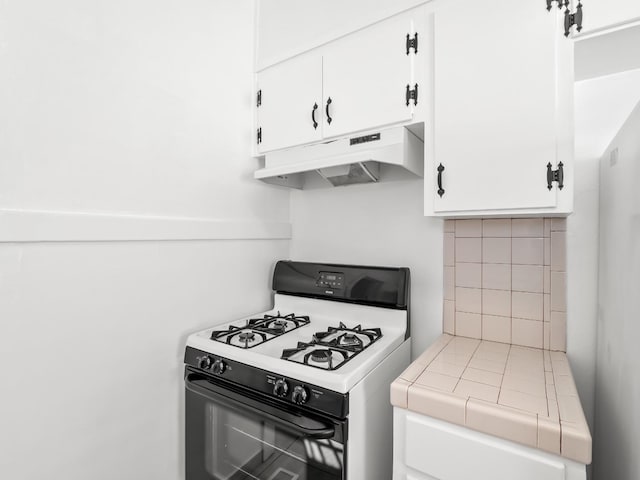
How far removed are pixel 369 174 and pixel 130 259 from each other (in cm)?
109

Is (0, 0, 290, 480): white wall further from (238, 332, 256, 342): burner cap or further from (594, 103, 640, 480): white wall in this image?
(594, 103, 640, 480): white wall

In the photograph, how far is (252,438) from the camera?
3.88 ft

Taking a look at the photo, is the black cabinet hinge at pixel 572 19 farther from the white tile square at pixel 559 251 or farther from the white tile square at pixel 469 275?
the white tile square at pixel 469 275

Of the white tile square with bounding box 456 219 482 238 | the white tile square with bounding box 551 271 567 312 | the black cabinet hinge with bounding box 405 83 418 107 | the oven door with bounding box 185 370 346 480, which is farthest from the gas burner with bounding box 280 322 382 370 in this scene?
the black cabinet hinge with bounding box 405 83 418 107

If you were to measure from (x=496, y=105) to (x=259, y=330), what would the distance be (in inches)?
50.3

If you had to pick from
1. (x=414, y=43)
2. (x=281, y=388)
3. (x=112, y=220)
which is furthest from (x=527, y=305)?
(x=112, y=220)

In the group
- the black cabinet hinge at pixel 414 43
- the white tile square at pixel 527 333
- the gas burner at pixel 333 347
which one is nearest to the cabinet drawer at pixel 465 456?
the gas burner at pixel 333 347

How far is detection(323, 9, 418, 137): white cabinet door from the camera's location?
1.30 m

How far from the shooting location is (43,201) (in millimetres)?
1049

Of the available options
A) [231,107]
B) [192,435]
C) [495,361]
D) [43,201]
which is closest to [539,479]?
[495,361]

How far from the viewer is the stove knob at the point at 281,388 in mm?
1068

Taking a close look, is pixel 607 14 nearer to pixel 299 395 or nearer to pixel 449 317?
pixel 449 317

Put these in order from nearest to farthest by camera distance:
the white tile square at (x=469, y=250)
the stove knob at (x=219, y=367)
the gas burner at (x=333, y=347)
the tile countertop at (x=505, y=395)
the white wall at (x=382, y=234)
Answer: the tile countertop at (x=505, y=395) < the gas burner at (x=333, y=347) < the stove knob at (x=219, y=367) < the white tile square at (x=469, y=250) < the white wall at (x=382, y=234)

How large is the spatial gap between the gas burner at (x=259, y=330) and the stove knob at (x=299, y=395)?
0.30 m
